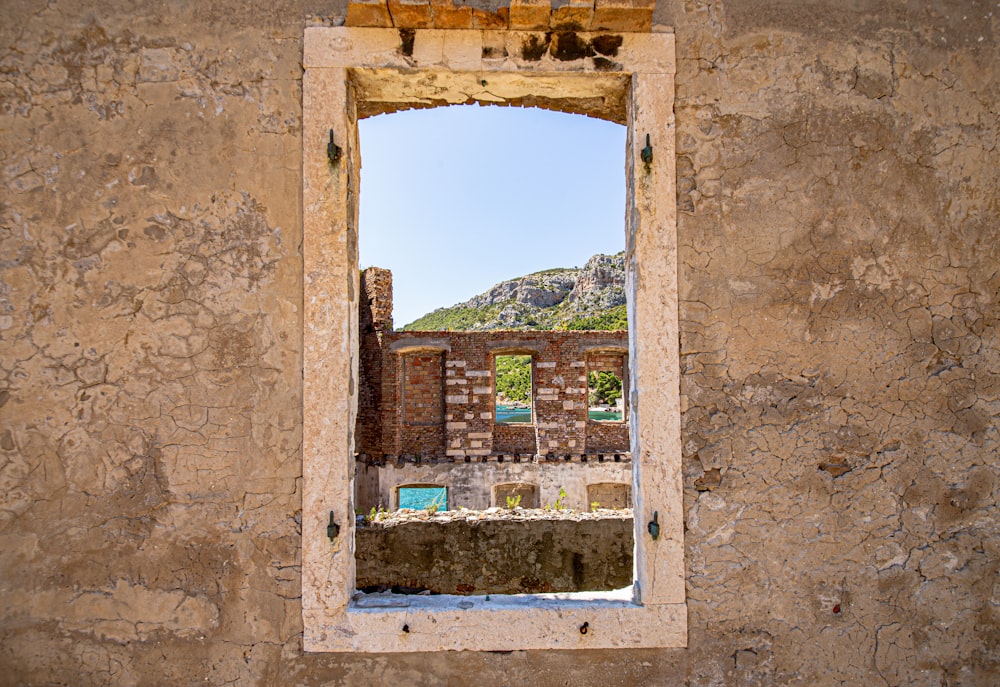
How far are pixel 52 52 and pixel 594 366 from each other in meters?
12.7

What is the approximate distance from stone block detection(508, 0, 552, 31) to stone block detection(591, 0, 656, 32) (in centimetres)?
24

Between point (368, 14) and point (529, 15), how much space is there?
782 mm

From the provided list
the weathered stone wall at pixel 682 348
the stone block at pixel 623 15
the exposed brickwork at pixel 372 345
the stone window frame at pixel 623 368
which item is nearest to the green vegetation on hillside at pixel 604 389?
the stone window frame at pixel 623 368

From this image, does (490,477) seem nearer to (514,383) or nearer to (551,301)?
(514,383)

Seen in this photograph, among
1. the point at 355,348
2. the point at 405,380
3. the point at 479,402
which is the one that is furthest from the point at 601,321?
the point at 355,348

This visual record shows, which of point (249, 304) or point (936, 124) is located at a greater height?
point (936, 124)

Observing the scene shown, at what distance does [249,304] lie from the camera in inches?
98.1

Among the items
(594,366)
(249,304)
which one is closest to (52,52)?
(249,304)

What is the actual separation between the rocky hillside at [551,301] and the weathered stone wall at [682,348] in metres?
29.0

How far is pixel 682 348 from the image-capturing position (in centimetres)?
252

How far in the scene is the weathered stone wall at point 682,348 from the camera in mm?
2439

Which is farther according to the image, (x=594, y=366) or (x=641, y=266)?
(x=594, y=366)

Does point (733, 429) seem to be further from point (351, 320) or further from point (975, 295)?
point (351, 320)

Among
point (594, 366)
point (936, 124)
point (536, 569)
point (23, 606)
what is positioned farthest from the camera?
point (594, 366)
